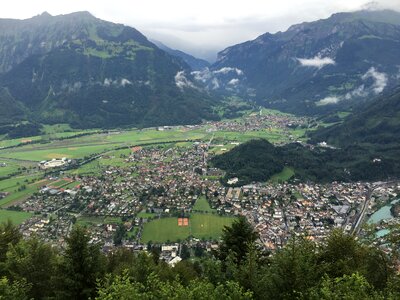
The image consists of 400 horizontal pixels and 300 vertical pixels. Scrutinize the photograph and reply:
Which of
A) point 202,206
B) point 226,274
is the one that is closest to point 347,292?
point 226,274

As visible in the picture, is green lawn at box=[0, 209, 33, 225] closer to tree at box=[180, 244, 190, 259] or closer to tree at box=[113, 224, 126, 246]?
tree at box=[113, 224, 126, 246]

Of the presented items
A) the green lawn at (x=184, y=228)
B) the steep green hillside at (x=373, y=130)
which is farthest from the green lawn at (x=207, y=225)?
the steep green hillside at (x=373, y=130)

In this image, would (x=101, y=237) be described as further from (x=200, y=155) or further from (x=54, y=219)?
(x=200, y=155)

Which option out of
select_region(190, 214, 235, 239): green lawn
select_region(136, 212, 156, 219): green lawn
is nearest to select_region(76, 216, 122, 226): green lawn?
select_region(136, 212, 156, 219): green lawn

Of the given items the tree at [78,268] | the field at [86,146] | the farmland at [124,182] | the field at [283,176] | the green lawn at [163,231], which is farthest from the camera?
the field at [86,146]

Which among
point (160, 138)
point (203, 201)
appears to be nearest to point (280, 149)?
point (203, 201)

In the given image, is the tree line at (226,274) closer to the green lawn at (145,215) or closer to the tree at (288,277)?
the tree at (288,277)
